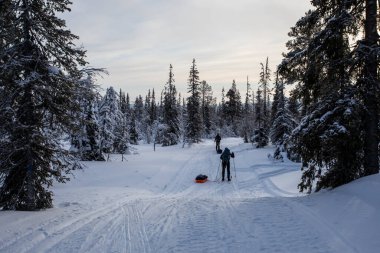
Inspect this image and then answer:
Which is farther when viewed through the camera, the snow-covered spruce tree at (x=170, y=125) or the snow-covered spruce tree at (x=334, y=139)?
the snow-covered spruce tree at (x=170, y=125)

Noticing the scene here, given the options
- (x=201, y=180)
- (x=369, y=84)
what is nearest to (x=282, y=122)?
(x=201, y=180)

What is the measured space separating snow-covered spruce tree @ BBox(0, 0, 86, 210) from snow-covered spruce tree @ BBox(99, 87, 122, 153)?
1874cm

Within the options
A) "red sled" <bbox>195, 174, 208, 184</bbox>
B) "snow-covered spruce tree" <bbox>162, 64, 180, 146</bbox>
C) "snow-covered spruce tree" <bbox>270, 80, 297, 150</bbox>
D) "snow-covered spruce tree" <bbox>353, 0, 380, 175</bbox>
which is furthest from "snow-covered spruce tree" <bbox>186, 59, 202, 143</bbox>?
"snow-covered spruce tree" <bbox>353, 0, 380, 175</bbox>

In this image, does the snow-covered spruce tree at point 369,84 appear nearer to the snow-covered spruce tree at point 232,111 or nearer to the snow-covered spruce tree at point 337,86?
the snow-covered spruce tree at point 337,86

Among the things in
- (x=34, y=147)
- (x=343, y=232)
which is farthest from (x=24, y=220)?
(x=343, y=232)

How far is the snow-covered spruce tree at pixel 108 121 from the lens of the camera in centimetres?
3126

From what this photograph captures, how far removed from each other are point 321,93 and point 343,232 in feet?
19.6

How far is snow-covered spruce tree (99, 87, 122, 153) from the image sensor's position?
3126 centimetres

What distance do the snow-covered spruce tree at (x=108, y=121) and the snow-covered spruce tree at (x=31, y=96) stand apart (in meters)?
18.7

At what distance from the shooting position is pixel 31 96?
463 inches

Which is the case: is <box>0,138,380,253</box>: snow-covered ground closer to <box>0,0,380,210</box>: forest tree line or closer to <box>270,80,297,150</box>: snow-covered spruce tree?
<box>0,0,380,210</box>: forest tree line

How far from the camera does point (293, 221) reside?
8.98 meters

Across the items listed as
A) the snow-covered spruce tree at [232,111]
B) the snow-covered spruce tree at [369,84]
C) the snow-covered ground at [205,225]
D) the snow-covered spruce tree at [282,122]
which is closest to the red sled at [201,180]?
the snow-covered ground at [205,225]

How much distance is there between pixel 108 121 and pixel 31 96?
20.1 meters
